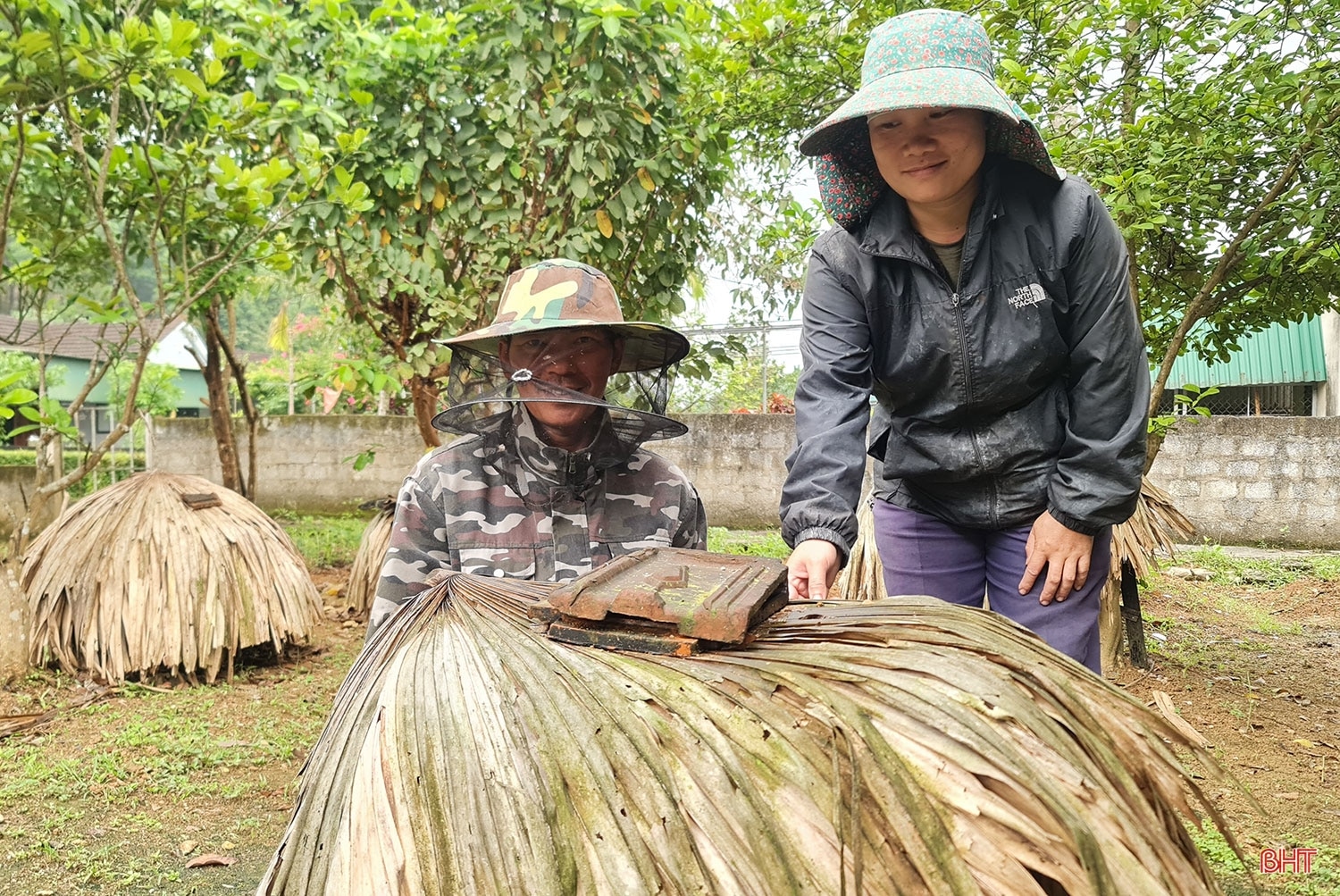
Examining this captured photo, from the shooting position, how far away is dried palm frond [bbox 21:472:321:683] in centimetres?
457

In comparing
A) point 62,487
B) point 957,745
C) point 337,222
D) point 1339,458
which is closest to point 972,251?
point 957,745

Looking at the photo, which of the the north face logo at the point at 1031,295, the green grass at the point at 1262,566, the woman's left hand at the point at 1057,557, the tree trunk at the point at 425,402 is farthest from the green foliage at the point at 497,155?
the green grass at the point at 1262,566

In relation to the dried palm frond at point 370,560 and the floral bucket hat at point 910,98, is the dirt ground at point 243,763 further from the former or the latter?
the floral bucket hat at point 910,98

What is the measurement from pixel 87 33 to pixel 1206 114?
160 inches

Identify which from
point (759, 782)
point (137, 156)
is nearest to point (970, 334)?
point (759, 782)

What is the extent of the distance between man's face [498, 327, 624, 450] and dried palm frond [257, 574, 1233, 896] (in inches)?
45.4

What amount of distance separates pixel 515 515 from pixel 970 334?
3.51 ft

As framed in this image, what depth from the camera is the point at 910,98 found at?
179 centimetres

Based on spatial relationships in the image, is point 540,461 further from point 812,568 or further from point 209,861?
point 209,861

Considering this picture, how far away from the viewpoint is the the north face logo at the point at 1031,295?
1986 millimetres

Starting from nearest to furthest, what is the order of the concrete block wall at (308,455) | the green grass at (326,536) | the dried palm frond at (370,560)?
the dried palm frond at (370,560) → the green grass at (326,536) → the concrete block wall at (308,455)

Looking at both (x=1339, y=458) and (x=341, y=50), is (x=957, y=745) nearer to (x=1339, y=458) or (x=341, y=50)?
(x=341, y=50)

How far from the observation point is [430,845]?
3.37 ft

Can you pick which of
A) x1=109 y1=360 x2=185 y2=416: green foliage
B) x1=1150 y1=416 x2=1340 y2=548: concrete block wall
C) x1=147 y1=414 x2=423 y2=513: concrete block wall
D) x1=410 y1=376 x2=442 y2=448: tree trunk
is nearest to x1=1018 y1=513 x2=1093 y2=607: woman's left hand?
x1=410 y1=376 x2=442 y2=448: tree trunk
